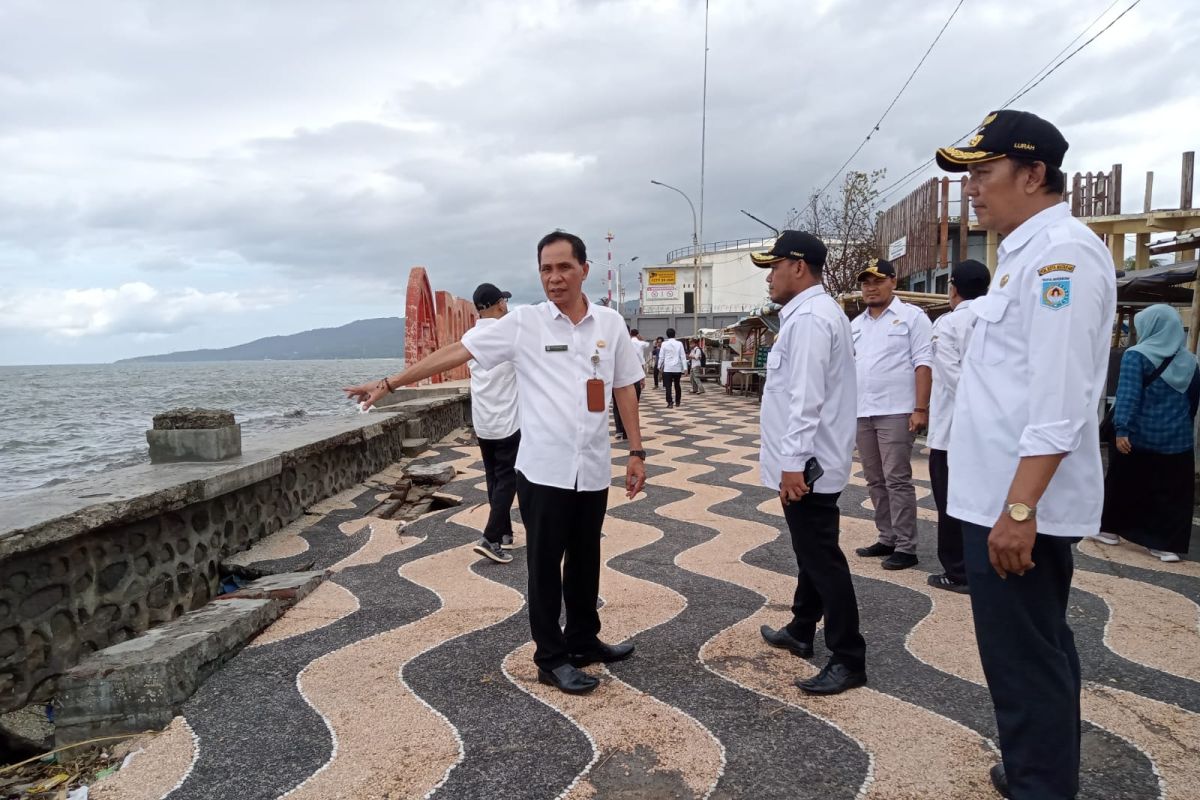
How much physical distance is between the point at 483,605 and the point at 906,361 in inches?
101

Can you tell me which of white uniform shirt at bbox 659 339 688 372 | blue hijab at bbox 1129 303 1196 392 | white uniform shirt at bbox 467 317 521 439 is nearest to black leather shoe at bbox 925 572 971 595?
blue hijab at bbox 1129 303 1196 392

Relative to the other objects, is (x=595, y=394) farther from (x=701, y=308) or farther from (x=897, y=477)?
(x=701, y=308)

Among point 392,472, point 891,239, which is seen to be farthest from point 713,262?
point 392,472

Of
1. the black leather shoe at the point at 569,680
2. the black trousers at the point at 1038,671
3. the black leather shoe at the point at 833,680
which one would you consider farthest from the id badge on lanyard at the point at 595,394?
the black trousers at the point at 1038,671

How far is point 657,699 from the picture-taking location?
2.50 m

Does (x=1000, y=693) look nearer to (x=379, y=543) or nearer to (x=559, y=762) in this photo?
(x=559, y=762)

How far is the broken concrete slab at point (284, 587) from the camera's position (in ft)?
11.2

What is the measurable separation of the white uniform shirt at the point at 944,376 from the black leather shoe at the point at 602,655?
73.7 inches

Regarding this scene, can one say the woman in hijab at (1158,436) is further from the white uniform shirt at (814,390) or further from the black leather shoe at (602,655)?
the black leather shoe at (602,655)

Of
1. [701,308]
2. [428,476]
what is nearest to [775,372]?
[428,476]

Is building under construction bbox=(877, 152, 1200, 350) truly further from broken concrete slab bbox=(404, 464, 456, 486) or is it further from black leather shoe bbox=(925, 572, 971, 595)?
broken concrete slab bbox=(404, 464, 456, 486)

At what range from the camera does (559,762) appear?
6.97 feet

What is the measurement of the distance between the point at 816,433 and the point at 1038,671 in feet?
3.51

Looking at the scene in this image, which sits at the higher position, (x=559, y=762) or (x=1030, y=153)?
(x=1030, y=153)
